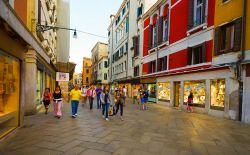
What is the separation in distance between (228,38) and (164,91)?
9.76 meters

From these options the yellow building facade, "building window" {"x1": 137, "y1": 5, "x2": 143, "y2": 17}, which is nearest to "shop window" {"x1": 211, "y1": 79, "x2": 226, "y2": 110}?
"building window" {"x1": 137, "y1": 5, "x2": 143, "y2": 17}

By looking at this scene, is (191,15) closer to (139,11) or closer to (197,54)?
(197,54)

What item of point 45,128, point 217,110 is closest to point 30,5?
point 45,128

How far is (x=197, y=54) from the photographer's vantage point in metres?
16.6

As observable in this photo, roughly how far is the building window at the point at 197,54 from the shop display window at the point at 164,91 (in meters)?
4.48

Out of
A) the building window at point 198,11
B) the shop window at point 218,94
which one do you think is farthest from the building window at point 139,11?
the shop window at point 218,94

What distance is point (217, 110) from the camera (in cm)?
1373

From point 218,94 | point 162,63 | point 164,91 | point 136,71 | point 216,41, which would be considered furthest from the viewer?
point 136,71

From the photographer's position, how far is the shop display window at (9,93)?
23.1ft

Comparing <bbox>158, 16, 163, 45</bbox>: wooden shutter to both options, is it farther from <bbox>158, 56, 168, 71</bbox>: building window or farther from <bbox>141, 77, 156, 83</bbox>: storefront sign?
<bbox>141, 77, 156, 83</bbox>: storefront sign

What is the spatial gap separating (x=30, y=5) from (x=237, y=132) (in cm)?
1206

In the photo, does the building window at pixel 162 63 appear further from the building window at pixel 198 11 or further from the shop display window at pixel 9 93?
the shop display window at pixel 9 93

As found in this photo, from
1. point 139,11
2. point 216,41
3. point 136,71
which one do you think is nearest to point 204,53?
point 216,41

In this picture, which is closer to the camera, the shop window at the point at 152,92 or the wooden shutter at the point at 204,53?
the wooden shutter at the point at 204,53
